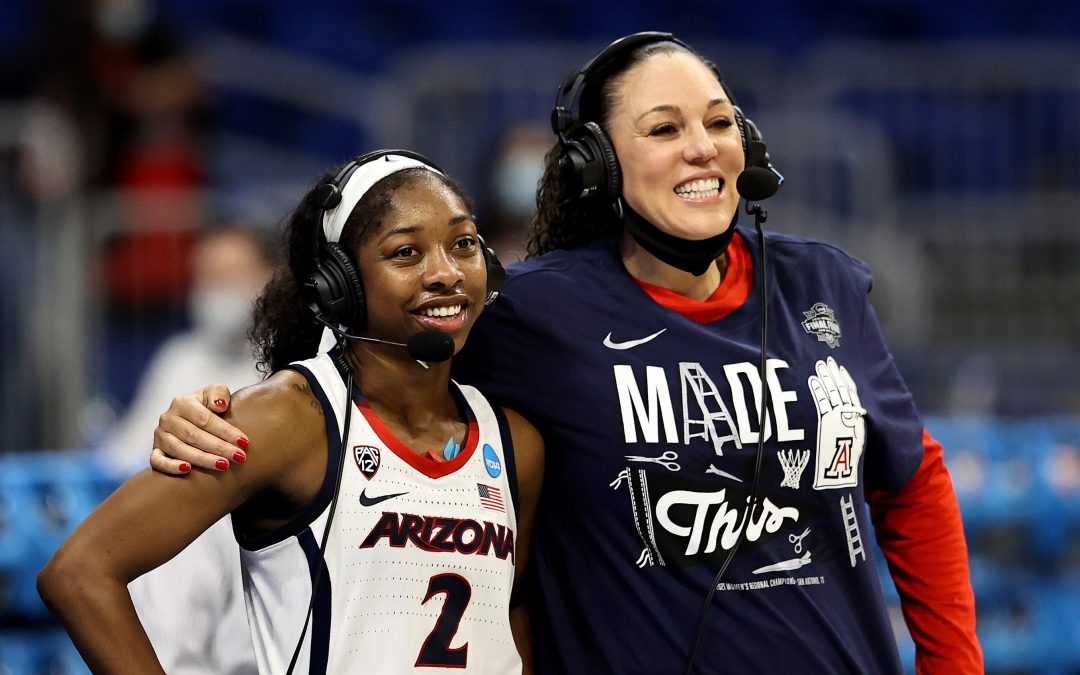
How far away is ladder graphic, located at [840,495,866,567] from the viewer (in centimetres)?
274

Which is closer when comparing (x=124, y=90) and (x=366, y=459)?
(x=366, y=459)

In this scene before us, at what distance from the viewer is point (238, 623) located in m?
2.82

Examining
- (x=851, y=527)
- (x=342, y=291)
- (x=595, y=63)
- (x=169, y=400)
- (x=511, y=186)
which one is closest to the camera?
(x=342, y=291)

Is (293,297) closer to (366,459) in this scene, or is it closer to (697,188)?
(366,459)

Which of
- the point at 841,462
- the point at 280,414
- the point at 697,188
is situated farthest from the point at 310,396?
the point at 841,462

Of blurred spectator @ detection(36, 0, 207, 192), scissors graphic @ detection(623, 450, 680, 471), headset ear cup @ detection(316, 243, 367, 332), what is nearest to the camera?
headset ear cup @ detection(316, 243, 367, 332)

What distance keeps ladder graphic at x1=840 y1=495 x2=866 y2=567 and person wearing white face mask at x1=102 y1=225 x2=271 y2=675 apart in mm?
1079

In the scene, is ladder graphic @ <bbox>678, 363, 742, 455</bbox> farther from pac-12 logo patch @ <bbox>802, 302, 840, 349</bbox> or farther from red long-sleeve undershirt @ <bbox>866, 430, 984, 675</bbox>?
red long-sleeve undershirt @ <bbox>866, 430, 984, 675</bbox>

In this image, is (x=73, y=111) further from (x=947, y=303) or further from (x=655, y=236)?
(x=655, y=236)

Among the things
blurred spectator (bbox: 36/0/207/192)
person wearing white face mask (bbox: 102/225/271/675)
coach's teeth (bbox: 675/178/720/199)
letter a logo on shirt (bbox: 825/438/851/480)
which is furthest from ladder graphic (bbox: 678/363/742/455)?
blurred spectator (bbox: 36/0/207/192)

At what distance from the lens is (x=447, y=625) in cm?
247

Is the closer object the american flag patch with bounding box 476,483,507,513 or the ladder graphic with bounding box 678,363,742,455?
the american flag patch with bounding box 476,483,507,513

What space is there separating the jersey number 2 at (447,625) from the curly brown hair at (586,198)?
29.6 inches

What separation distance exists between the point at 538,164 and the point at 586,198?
119 inches
